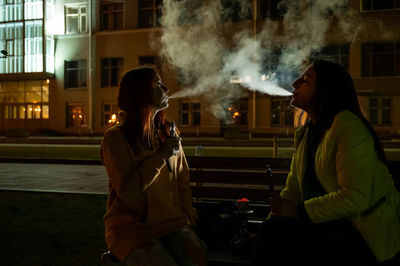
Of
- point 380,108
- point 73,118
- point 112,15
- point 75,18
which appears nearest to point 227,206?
point 380,108

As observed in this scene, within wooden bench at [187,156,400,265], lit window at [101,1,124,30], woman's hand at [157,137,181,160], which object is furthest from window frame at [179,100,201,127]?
woman's hand at [157,137,181,160]

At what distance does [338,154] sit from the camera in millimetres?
2133

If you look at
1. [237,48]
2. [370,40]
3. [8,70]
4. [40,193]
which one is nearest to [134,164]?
[40,193]

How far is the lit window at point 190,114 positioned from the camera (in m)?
30.5

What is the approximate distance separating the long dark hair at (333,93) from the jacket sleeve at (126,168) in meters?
1.06

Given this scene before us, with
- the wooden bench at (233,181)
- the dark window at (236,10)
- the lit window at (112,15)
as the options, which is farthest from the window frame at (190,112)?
the wooden bench at (233,181)

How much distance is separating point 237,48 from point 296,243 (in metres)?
26.4

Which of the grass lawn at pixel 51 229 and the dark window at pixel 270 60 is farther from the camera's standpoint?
the dark window at pixel 270 60

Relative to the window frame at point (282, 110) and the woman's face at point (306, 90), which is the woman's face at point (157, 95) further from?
the window frame at point (282, 110)

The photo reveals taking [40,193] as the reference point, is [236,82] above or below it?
above

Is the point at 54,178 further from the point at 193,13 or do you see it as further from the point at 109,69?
the point at 109,69

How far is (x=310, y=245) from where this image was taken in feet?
7.12

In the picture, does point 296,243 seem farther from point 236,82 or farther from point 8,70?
point 8,70

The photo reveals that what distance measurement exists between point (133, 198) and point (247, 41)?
26412 millimetres
